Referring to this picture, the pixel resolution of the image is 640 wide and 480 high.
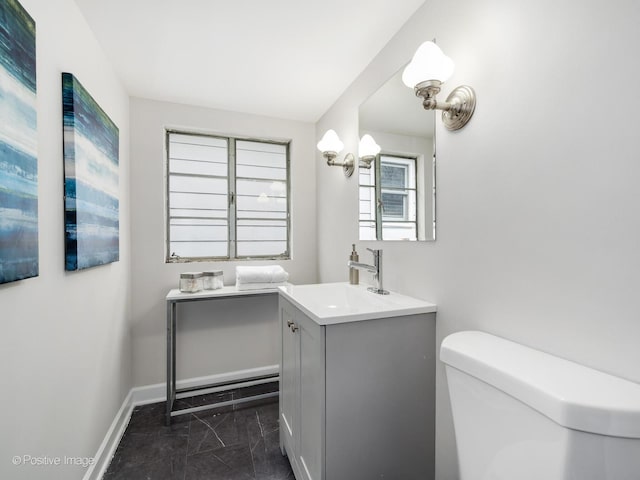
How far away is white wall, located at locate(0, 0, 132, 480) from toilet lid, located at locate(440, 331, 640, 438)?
130 cm

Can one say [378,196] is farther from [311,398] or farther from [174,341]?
[174,341]

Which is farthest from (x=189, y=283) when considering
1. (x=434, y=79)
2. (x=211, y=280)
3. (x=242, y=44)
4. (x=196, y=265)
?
(x=434, y=79)

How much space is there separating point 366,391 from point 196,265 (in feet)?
5.71

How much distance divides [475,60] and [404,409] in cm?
136

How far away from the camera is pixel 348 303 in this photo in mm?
1617

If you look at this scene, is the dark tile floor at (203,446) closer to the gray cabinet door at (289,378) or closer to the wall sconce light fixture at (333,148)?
the gray cabinet door at (289,378)

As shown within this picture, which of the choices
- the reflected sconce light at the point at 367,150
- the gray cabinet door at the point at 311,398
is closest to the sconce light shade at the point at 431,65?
the reflected sconce light at the point at 367,150

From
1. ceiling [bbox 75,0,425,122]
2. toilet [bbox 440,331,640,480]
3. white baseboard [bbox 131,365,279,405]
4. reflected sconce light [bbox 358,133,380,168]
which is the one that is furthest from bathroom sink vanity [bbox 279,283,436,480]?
ceiling [bbox 75,0,425,122]

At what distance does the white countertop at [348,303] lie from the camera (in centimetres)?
106

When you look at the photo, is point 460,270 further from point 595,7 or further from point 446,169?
point 595,7

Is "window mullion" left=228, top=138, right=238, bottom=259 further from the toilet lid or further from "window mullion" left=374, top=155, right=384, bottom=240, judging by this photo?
the toilet lid

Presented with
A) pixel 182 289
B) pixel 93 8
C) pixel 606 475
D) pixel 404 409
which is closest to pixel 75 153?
pixel 93 8

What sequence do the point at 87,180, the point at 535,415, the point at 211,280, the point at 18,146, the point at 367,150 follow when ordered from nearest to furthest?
the point at 535,415 < the point at 18,146 < the point at 87,180 < the point at 367,150 < the point at 211,280

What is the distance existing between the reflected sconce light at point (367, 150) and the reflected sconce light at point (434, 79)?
1.81 feet
